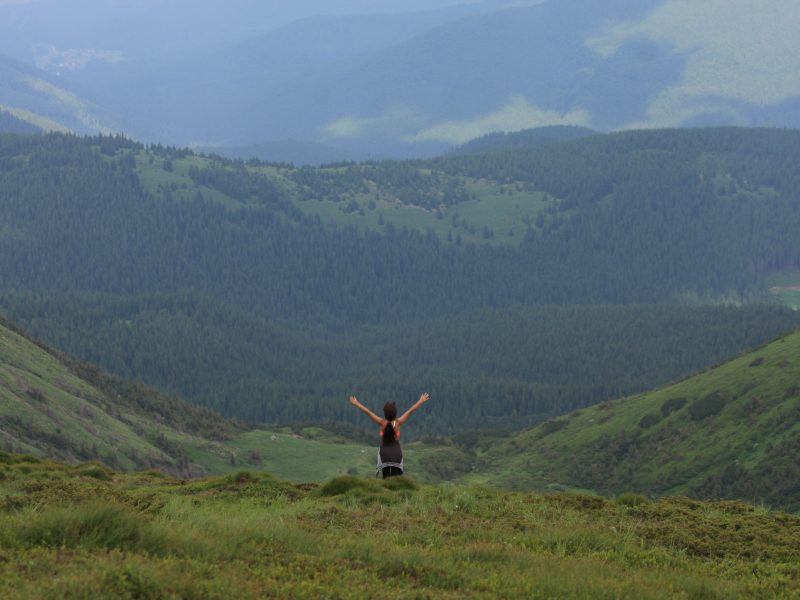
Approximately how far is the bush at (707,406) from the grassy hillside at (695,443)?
0.48 feet

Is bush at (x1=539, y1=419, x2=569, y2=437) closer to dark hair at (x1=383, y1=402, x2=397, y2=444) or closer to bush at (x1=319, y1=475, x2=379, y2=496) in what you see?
dark hair at (x1=383, y1=402, x2=397, y2=444)

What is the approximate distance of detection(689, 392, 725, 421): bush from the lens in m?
110

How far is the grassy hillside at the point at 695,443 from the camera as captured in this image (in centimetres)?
9238

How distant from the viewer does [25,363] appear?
95.3 metres

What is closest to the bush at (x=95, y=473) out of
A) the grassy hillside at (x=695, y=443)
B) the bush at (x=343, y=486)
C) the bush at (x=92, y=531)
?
the bush at (x=343, y=486)

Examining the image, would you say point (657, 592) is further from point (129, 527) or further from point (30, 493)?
point (30, 493)

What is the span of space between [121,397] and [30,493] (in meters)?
86.1

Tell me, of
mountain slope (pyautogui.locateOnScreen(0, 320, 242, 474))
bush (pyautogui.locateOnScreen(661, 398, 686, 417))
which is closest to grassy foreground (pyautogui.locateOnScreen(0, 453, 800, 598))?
mountain slope (pyautogui.locateOnScreen(0, 320, 242, 474))

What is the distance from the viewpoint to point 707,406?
111 meters

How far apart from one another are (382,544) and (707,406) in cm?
9431

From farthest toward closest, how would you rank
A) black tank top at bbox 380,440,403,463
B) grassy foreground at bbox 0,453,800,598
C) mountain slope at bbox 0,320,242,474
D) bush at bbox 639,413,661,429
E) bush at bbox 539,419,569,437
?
bush at bbox 539,419,569,437 < bush at bbox 639,413,661,429 < mountain slope at bbox 0,320,242,474 < black tank top at bbox 380,440,403,463 < grassy foreground at bbox 0,453,800,598

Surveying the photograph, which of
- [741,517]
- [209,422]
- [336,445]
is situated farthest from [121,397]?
[741,517]

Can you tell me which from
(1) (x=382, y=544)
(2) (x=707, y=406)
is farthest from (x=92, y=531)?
(2) (x=707, y=406)

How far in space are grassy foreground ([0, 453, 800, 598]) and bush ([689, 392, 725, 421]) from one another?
8166 centimetres
